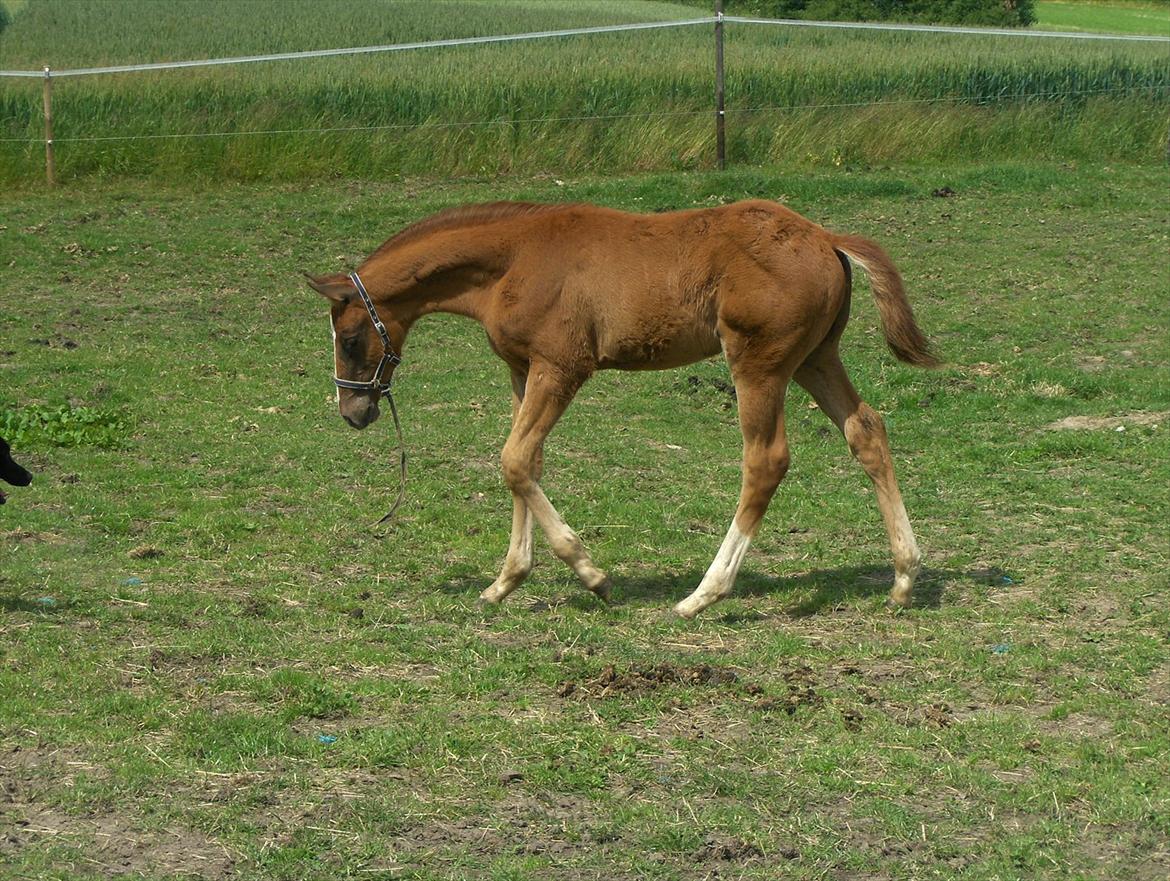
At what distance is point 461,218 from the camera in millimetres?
7344

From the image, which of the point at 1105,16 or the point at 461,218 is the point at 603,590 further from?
the point at 1105,16

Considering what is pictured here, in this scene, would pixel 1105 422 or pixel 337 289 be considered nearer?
pixel 337 289

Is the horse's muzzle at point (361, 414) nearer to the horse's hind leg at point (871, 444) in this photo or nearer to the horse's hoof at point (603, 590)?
the horse's hoof at point (603, 590)

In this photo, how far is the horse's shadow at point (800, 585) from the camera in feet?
23.8

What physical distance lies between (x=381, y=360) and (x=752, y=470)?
1960mm

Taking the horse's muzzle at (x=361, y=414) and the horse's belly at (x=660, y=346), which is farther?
the horse's muzzle at (x=361, y=414)

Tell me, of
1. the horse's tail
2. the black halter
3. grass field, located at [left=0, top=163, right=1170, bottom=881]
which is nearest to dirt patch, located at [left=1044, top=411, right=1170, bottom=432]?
grass field, located at [left=0, top=163, right=1170, bottom=881]

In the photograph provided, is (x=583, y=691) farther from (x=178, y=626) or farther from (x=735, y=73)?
(x=735, y=73)

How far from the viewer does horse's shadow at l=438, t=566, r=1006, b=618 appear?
286 inches

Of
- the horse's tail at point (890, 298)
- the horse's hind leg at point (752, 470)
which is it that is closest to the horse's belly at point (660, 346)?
the horse's hind leg at point (752, 470)

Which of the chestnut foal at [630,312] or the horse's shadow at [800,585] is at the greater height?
the chestnut foal at [630,312]

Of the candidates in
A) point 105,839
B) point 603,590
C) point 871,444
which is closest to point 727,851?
point 105,839

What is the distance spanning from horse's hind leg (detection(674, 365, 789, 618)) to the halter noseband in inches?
69.0

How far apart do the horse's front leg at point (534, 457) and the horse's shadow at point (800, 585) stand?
0.33 meters
